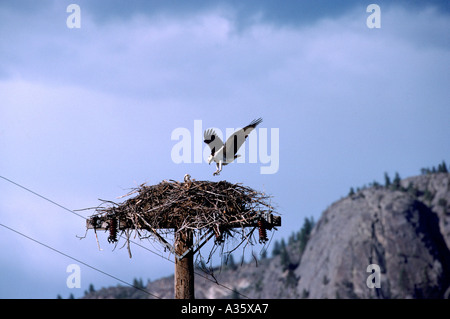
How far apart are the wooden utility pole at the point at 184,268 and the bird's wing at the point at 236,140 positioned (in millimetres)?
2839

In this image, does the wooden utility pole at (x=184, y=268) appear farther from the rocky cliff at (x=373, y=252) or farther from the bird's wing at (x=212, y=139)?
the rocky cliff at (x=373, y=252)

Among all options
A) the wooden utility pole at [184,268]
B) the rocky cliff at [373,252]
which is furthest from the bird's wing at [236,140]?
the rocky cliff at [373,252]

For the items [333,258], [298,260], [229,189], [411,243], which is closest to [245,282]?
[298,260]

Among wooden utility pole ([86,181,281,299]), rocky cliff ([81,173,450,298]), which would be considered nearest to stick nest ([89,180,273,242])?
wooden utility pole ([86,181,281,299])

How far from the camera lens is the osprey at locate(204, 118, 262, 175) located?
1312 cm

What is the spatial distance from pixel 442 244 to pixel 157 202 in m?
153

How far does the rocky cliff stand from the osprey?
5096 inches

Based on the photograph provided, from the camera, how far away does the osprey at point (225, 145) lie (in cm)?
1312

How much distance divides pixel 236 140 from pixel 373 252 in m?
140

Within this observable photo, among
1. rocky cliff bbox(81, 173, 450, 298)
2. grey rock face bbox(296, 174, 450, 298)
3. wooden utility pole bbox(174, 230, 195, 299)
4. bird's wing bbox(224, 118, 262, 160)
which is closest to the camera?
wooden utility pole bbox(174, 230, 195, 299)

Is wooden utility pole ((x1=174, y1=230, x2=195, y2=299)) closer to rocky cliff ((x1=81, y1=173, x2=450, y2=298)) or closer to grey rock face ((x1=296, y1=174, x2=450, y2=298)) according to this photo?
rocky cliff ((x1=81, y1=173, x2=450, y2=298))

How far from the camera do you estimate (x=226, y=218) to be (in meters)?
11.1
